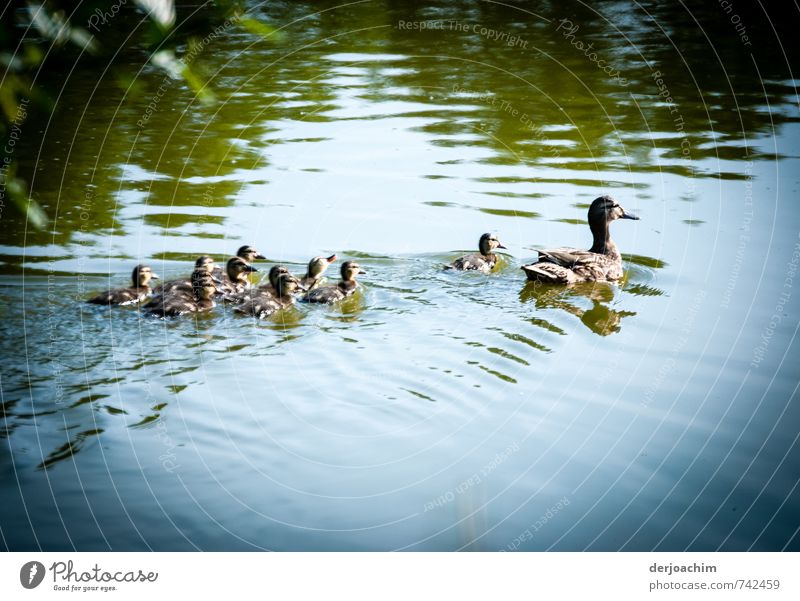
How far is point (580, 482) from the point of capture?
377cm

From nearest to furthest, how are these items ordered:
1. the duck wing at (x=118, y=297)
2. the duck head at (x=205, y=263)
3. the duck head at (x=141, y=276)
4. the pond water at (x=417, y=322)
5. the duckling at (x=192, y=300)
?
the pond water at (x=417, y=322) → the duckling at (x=192, y=300) → the duck wing at (x=118, y=297) → the duck head at (x=141, y=276) → the duck head at (x=205, y=263)

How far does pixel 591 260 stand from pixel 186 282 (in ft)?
7.48

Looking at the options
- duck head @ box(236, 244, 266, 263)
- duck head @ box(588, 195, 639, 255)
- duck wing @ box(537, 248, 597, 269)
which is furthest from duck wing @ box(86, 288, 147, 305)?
duck head @ box(588, 195, 639, 255)

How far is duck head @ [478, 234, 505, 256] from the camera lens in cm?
614

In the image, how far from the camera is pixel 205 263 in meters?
5.79

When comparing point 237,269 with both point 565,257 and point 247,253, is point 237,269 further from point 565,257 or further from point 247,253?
point 565,257

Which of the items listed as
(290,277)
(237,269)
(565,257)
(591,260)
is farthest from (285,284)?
(591,260)

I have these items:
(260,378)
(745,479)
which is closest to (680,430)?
(745,479)

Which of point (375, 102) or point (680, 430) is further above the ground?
point (375, 102)

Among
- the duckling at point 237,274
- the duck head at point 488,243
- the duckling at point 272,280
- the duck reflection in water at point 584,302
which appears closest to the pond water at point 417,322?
the duck reflection in water at point 584,302

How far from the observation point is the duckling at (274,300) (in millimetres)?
5422

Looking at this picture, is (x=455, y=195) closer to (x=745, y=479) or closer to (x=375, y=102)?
(x=375, y=102)

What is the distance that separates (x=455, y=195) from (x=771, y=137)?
8.56 ft

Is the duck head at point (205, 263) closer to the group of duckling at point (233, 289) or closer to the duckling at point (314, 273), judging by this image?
the group of duckling at point (233, 289)
